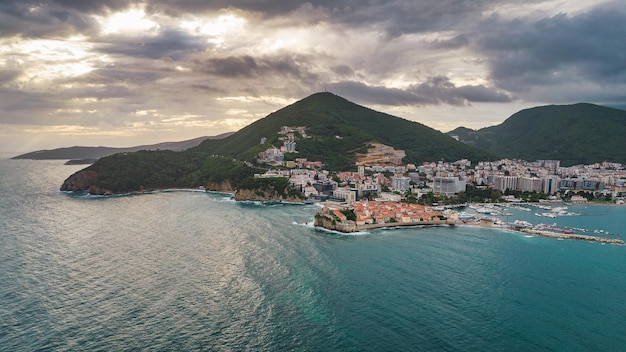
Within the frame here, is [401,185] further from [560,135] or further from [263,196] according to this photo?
[560,135]

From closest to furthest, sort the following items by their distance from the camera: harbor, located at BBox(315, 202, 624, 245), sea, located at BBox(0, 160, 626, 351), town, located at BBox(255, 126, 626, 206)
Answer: sea, located at BBox(0, 160, 626, 351) → harbor, located at BBox(315, 202, 624, 245) → town, located at BBox(255, 126, 626, 206)

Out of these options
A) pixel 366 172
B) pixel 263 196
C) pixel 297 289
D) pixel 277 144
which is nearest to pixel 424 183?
pixel 366 172

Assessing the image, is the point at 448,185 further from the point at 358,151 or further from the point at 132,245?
the point at 132,245

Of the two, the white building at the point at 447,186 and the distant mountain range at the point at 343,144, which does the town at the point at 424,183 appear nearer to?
the white building at the point at 447,186

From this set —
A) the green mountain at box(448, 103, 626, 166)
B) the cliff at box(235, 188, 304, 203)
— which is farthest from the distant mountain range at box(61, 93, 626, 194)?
the cliff at box(235, 188, 304, 203)

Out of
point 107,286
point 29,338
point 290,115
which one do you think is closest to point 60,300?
point 107,286

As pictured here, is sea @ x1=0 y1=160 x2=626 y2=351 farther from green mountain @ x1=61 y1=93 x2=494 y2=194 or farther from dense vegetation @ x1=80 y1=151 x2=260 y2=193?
green mountain @ x1=61 y1=93 x2=494 y2=194
